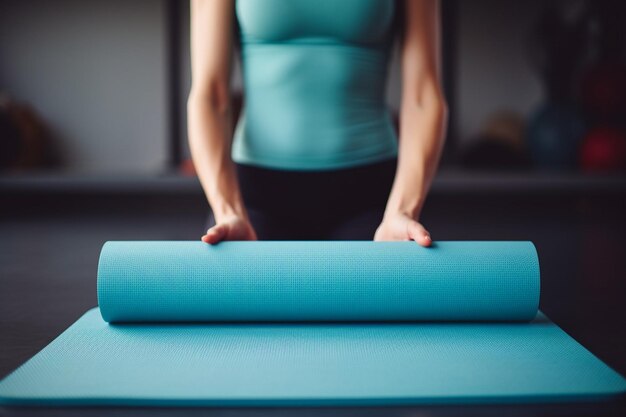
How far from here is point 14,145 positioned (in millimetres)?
3725

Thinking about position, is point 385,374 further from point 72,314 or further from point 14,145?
point 14,145

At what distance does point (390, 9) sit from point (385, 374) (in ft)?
2.63

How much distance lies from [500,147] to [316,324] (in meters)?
3.09

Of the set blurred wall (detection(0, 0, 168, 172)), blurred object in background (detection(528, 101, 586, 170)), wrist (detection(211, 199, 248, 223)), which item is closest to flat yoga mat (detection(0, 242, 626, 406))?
wrist (detection(211, 199, 248, 223))

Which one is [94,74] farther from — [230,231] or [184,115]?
[230,231]

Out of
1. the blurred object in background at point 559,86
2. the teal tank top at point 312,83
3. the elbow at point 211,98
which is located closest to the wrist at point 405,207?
the teal tank top at point 312,83

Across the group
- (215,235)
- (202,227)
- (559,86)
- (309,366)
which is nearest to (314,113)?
(215,235)

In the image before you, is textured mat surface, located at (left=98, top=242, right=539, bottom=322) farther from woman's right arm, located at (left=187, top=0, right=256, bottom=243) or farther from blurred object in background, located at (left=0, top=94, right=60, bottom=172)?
blurred object in background, located at (left=0, top=94, right=60, bottom=172)

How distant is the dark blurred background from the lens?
135 inches

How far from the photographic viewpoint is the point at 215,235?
1045mm

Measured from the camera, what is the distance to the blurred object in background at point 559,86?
364 cm

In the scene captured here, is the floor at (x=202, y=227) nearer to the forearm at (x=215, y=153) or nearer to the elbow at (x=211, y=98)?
the forearm at (x=215, y=153)

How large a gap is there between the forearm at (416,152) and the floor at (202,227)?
37 centimetres

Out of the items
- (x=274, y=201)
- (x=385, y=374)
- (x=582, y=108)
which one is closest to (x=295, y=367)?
(x=385, y=374)
